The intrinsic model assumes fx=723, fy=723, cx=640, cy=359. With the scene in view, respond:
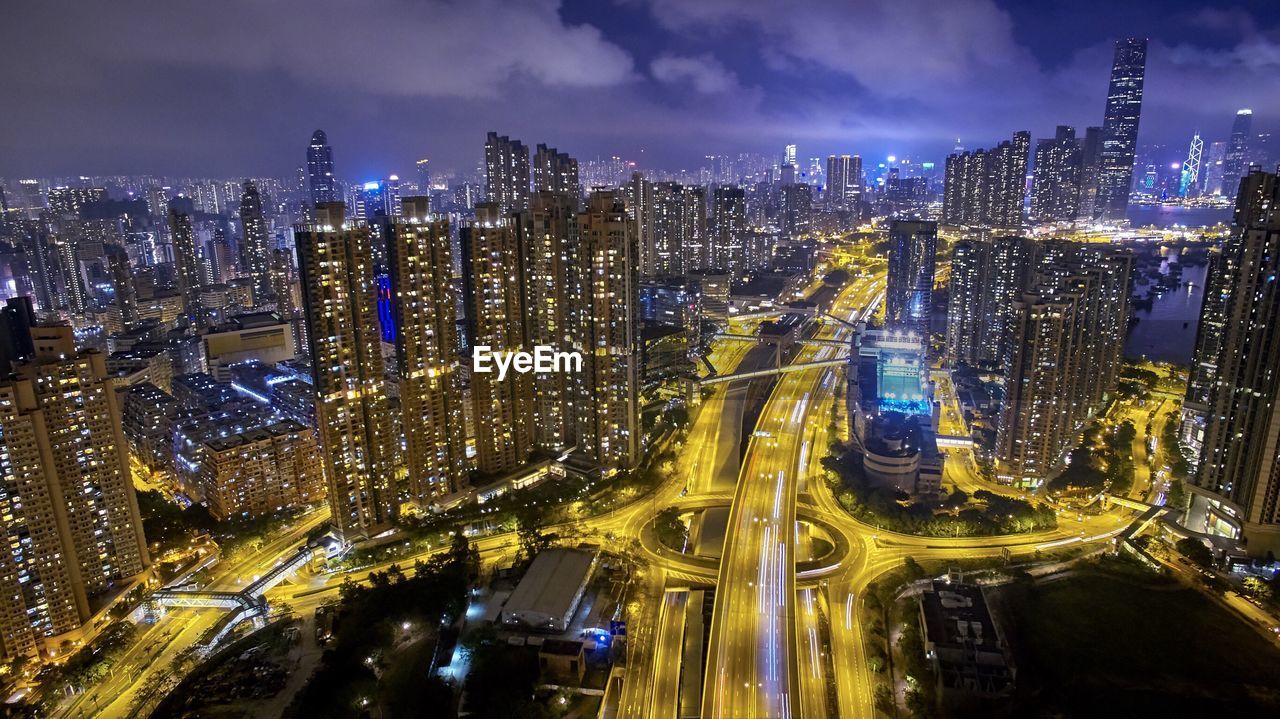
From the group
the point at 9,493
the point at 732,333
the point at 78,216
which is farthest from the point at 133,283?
the point at 732,333

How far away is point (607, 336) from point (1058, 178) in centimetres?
5921

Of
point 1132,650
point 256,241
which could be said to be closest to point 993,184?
point 1132,650

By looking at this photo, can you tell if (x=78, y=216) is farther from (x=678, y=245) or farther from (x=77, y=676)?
(x=77, y=676)

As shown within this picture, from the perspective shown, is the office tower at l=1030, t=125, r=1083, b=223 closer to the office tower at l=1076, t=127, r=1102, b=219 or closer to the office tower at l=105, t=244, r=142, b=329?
the office tower at l=1076, t=127, r=1102, b=219

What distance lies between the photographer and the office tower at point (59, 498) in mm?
16344

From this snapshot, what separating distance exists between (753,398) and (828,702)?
18.9 meters

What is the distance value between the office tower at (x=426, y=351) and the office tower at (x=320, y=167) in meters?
38.5

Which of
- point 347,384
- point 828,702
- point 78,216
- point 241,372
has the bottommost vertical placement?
point 828,702

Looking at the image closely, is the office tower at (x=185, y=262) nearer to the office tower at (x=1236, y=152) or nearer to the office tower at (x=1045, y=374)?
the office tower at (x=1045, y=374)

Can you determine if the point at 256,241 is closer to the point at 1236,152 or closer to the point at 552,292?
the point at 552,292

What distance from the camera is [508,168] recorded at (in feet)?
160

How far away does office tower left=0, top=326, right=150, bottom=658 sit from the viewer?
53.6 feet

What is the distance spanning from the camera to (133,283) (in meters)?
42.7

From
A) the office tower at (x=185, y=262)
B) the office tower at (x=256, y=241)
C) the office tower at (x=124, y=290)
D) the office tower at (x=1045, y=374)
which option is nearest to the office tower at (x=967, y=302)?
the office tower at (x=1045, y=374)
